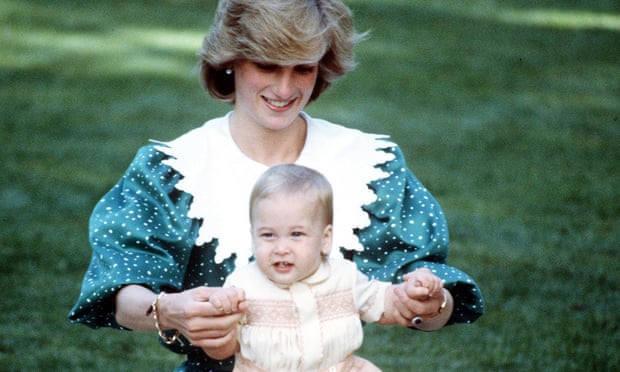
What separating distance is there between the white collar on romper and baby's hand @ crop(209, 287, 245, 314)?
0.46 m

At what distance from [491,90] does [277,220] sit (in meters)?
6.52

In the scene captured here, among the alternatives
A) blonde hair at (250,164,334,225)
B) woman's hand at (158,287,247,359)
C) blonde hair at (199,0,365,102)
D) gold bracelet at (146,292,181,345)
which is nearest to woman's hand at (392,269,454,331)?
blonde hair at (250,164,334,225)

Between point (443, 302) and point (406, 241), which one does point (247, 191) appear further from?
point (443, 302)

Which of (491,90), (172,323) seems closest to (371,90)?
(491,90)

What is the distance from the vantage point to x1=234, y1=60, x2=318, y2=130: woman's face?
3.36m

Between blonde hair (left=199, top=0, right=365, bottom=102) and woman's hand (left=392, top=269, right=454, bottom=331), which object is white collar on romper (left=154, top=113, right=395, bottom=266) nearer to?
blonde hair (left=199, top=0, right=365, bottom=102)

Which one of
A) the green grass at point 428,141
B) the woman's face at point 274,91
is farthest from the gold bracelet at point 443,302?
the green grass at point 428,141

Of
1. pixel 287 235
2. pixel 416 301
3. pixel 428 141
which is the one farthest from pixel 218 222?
pixel 428 141

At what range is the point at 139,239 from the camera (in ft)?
10.6

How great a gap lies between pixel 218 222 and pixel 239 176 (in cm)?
15

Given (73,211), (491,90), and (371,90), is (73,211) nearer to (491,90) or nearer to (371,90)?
(371,90)

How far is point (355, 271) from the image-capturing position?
119 inches

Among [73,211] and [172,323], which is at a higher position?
[172,323]

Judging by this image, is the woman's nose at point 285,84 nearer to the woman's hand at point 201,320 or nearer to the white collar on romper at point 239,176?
the white collar on romper at point 239,176
